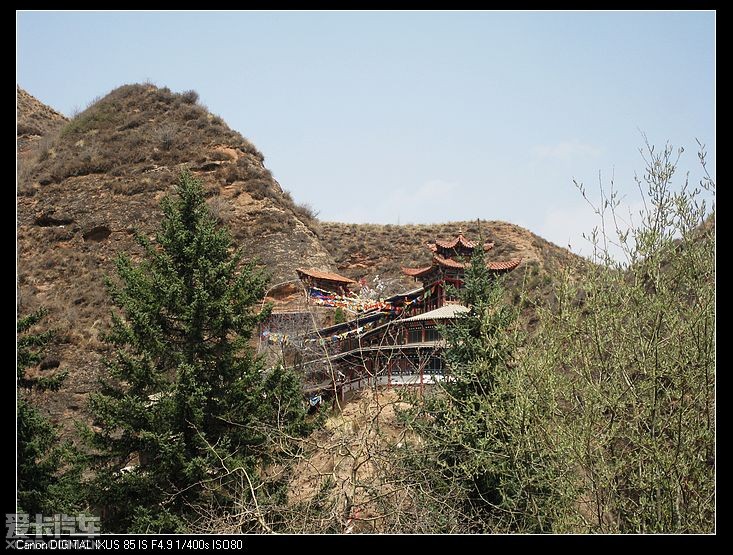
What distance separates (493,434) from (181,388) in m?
7.00

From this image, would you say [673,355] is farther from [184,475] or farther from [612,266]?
[184,475]

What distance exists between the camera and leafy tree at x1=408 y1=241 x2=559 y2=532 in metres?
8.57

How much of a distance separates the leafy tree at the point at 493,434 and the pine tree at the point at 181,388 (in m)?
3.41

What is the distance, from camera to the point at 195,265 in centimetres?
1566

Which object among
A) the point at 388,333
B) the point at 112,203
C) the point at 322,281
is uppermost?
the point at 112,203

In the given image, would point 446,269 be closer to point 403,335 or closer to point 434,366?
point 403,335

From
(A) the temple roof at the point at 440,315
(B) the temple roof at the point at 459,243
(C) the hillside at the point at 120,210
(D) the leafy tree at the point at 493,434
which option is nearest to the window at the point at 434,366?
(A) the temple roof at the point at 440,315

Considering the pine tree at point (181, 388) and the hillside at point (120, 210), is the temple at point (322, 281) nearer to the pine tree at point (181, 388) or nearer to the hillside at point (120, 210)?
the hillside at point (120, 210)

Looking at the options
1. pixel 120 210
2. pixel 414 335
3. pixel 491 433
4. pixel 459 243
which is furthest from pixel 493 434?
pixel 120 210

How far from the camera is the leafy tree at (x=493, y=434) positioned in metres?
8.57

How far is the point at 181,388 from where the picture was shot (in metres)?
14.0

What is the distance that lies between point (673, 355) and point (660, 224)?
1444 mm

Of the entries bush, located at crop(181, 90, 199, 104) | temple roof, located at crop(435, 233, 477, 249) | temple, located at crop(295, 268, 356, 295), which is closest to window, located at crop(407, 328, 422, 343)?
temple roof, located at crop(435, 233, 477, 249)
